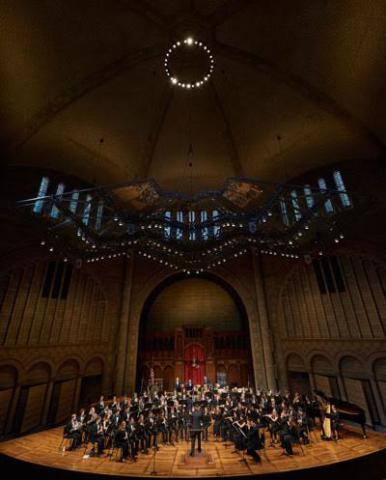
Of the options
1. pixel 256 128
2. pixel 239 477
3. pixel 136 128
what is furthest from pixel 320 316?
pixel 136 128

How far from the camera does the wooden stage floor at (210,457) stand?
689 cm

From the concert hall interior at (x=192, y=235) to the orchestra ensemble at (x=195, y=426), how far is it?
0.31ft

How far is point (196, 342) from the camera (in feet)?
61.1

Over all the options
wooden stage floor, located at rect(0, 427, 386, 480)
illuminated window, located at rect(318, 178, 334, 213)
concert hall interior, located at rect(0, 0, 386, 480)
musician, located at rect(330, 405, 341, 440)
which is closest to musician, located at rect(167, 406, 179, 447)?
concert hall interior, located at rect(0, 0, 386, 480)

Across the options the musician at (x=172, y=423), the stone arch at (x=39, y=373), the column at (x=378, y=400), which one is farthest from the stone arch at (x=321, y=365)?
the stone arch at (x=39, y=373)

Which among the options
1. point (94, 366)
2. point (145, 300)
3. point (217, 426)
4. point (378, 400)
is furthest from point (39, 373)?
point (378, 400)

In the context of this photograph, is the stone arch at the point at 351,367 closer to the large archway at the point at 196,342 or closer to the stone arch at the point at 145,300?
the stone arch at the point at 145,300

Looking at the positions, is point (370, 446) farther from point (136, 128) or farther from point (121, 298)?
point (136, 128)

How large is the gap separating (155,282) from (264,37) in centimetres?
1580

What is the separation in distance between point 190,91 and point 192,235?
8.58 m

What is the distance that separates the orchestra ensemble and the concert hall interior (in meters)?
0.10

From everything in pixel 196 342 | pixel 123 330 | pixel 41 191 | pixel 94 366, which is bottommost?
pixel 94 366

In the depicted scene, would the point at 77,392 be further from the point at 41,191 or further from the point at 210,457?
the point at 41,191

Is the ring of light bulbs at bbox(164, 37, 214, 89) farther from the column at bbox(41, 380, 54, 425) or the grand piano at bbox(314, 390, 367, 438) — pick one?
the column at bbox(41, 380, 54, 425)
